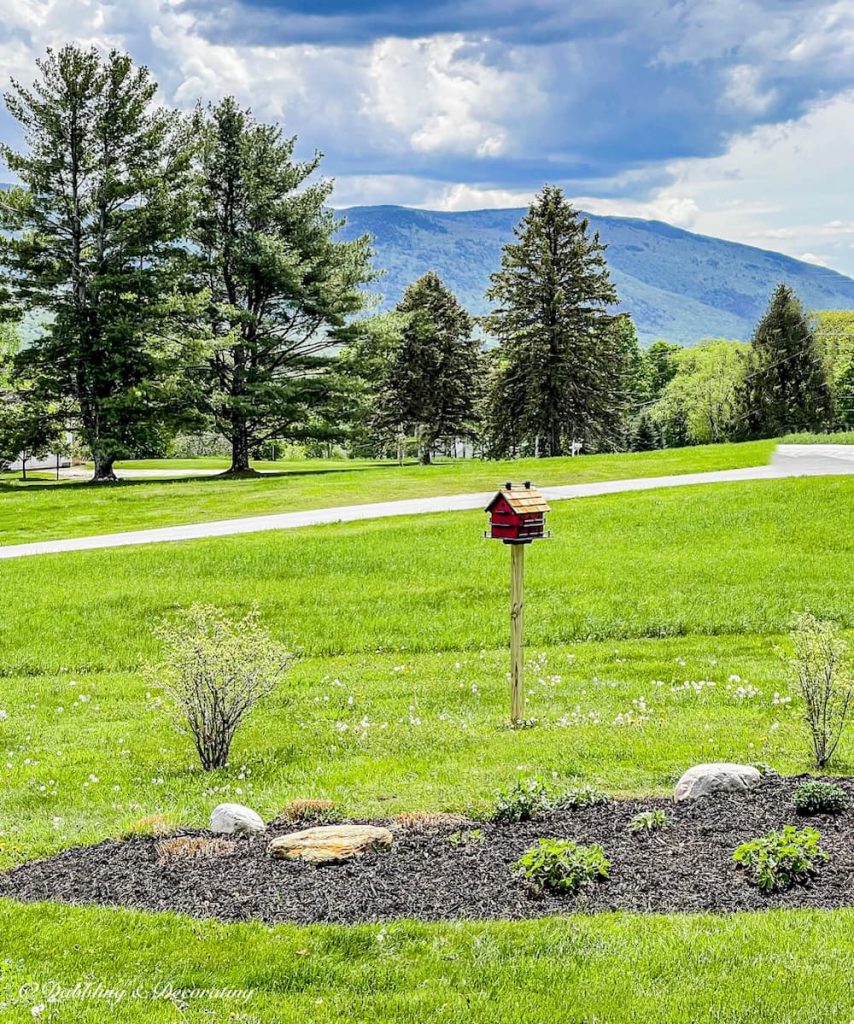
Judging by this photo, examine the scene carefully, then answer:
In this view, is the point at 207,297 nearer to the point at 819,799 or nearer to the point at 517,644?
the point at 517,644

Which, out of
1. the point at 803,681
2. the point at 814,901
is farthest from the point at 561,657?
the point at 814,901

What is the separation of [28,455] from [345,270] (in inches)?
467

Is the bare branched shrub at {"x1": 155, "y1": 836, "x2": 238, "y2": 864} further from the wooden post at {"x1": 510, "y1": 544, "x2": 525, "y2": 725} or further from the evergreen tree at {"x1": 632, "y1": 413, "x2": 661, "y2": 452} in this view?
Answer: the evergreen tree at {"x1": 632, "y1": 413, "x2": 661, "y2": 452}

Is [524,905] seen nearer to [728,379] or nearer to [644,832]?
[644,832]

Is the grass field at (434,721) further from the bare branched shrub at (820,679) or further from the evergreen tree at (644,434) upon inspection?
the evergreen tree at (644,434)

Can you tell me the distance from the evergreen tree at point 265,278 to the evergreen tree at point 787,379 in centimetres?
2524

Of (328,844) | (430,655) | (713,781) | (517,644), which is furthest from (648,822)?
(430,655)

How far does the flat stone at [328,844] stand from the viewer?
466 centimetres

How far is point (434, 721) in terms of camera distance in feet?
24.2

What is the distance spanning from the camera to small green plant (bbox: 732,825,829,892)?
4.21 metres

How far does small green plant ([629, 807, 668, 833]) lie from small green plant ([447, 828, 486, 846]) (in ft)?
2.69

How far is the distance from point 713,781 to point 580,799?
2.64 feet

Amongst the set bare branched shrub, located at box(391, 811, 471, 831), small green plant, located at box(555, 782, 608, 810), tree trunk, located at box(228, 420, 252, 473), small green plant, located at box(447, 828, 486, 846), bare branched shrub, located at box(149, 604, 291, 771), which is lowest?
bare branched shrub, located at box(391, 811, 471, 831)

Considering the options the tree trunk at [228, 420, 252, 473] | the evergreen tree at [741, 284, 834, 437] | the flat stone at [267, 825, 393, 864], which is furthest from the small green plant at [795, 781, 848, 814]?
the evergreen tree at [741, 284, 834, 437]
